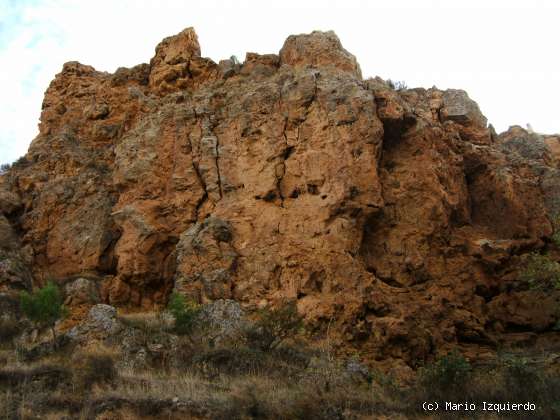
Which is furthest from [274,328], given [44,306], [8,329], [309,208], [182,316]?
[8,329]

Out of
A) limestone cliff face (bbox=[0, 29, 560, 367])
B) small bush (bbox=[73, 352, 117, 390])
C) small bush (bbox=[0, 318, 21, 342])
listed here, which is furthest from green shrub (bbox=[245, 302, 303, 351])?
small bush (bbox=[0, 318, 21, 342])

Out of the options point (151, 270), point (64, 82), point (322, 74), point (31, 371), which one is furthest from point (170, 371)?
point (64, 82)

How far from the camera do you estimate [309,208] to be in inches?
685

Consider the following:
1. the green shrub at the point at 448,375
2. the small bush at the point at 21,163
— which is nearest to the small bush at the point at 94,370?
the green shrub at the point at 448,375

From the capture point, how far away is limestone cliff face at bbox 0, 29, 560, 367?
1641 cm

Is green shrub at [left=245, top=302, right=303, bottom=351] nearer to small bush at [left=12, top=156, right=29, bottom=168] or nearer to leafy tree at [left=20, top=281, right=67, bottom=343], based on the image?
leafy tree at [left=20, top=281, right=67, bottom=343]

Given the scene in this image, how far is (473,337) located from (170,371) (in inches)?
372

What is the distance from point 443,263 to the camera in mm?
18172

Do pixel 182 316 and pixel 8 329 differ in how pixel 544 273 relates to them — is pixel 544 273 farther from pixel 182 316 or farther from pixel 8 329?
pixel 8 329

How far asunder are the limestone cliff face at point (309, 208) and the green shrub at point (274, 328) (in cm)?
80

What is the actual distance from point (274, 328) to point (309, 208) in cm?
439

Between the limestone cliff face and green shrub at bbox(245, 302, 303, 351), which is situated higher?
the limestone cliff face

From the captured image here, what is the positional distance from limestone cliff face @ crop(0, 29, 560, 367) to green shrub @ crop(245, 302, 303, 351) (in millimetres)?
801

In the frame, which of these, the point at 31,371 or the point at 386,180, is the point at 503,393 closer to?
the point at 386,180
